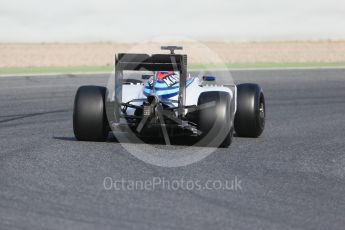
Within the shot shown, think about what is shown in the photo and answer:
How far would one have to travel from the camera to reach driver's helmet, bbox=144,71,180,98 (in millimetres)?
11406

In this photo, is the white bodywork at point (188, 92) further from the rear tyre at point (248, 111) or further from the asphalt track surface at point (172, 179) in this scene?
the asphalt track surface at point (172, 179)

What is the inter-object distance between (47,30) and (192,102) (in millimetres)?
33455

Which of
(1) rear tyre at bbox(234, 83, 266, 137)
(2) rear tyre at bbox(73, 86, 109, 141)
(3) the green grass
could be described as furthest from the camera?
(3) the green grass

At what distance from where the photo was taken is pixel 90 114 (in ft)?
36.1

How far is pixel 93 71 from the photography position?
25.3 metres

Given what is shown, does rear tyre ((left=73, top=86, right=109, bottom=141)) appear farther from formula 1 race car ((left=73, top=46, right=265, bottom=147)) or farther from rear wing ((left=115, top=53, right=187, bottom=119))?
rear wing ((left=115, top=53, right=187, bottom=119))

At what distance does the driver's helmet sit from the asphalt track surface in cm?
87

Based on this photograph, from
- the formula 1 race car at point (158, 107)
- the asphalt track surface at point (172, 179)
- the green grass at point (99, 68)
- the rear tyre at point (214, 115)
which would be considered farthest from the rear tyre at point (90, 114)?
the green grass at point (99, 68)

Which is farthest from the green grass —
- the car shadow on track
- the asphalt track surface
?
the car shadow on track

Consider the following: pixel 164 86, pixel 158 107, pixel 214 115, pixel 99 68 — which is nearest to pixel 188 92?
pixel 164 86

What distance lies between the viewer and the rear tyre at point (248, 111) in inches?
A: 473

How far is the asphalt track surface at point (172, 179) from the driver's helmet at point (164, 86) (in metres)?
0.87

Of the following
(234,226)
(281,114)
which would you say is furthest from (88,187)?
(281,114)

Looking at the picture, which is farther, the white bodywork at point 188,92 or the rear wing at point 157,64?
the white bodywork at point 188,92
